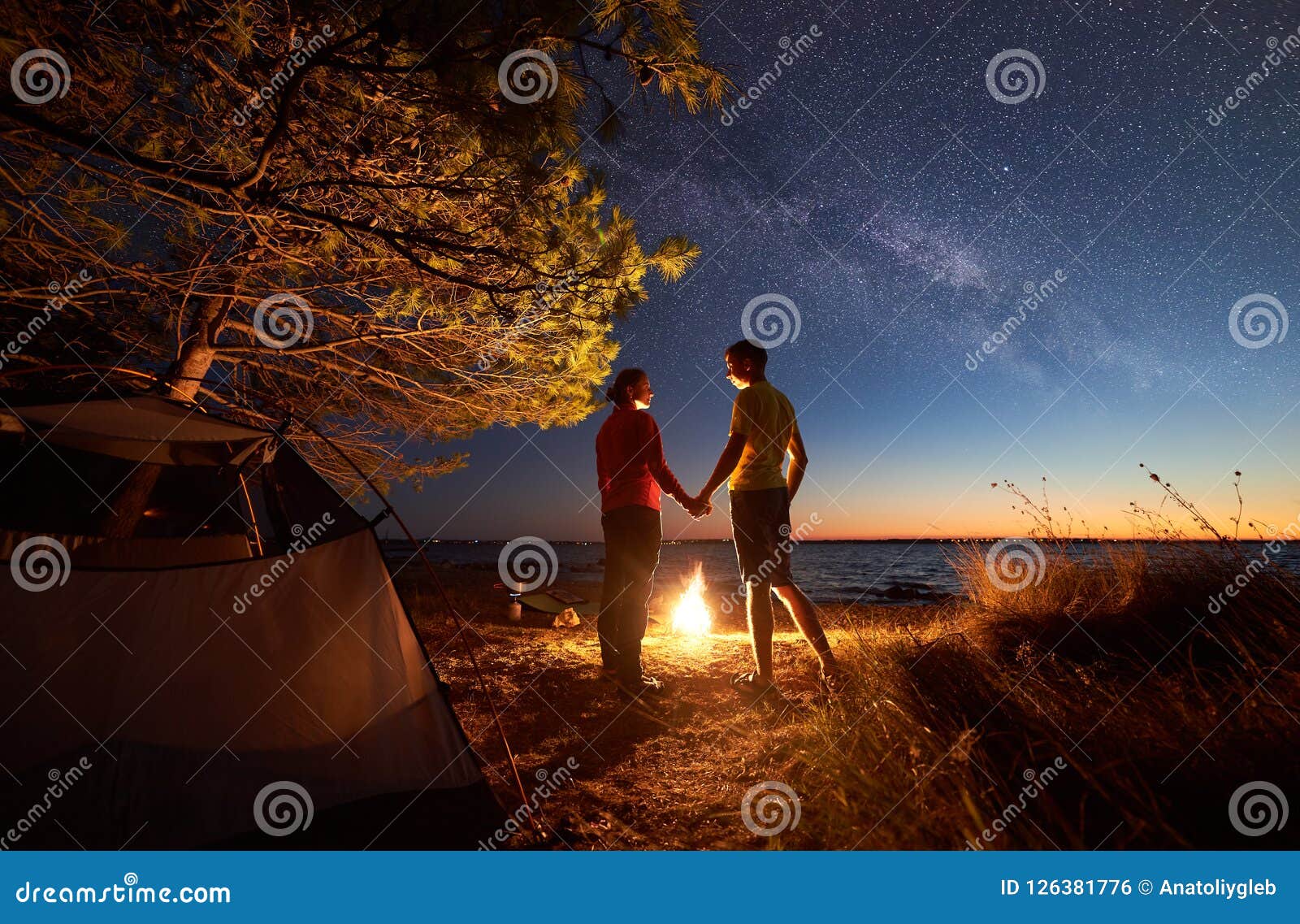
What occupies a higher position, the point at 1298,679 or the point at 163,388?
the point at 1298,679

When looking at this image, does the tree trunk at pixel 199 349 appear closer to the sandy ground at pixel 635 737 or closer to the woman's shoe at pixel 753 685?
the sandy ground at pixel 635 737

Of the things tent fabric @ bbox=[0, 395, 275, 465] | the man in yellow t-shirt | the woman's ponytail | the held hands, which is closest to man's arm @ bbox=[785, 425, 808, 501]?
the man in yellow t-shirt

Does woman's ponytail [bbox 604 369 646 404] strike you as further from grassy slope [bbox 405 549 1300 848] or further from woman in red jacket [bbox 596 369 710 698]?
grassy slope [bbox 405 549 1300 848]

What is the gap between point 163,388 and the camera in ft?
12.0

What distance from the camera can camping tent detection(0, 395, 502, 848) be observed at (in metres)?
1.94

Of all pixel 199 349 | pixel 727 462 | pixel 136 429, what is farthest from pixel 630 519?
pixel 199 349

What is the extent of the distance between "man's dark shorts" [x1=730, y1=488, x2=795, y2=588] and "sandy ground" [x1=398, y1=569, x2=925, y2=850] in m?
0.74

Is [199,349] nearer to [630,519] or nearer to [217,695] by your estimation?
[217,695]

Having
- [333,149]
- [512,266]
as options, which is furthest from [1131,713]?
[333,149]

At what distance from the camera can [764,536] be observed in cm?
325

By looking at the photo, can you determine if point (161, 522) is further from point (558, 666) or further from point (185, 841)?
point (558, 666)

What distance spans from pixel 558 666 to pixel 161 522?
2.76m

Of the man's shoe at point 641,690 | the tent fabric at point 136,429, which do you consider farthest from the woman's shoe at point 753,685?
the tent fabric at point 136,429

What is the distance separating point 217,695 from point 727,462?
2.74 m
